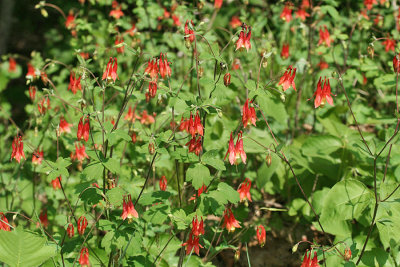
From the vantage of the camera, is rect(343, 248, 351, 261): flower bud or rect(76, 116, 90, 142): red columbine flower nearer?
rect(343, 248, 351, 261): flower bud

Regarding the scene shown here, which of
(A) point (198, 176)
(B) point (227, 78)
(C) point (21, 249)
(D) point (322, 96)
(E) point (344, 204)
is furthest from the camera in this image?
(E) point (344, 204)

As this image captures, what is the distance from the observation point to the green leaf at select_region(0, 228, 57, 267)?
1.96m

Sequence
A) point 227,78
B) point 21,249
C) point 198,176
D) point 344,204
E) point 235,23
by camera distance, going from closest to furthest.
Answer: point 21,249 → point 198,176 → point 227,78 → point 344,204 → point 235,23

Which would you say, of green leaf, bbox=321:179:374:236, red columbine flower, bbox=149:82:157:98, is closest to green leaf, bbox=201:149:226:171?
red columbine flower, bbox=149:82:157:98

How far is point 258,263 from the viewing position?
11.4ft

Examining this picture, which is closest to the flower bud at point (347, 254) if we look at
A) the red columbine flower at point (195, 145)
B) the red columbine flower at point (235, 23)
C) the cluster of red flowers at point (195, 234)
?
the cluster of red flowers at point (195, 234)

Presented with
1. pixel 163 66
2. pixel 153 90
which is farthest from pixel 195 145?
pixel 163 66

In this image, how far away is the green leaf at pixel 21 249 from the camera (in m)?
1.96

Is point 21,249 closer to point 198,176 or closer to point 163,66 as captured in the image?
point 198,176

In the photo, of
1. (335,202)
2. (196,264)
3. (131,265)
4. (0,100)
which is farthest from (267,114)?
(0,100)

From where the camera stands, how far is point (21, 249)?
1.98m

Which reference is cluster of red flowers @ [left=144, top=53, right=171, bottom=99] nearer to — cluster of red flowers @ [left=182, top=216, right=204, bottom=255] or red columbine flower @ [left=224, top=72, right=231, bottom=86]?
red columbine flower @ [left=224, top=72, right=231, bottom=86]

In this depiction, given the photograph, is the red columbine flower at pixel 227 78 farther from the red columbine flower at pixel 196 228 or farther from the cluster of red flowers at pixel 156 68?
the red columbine flower at pixel 196 228

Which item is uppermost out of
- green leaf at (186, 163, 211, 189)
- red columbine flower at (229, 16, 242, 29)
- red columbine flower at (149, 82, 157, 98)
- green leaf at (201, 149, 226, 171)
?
red columbine flower at (149, 82, 157, 98)
